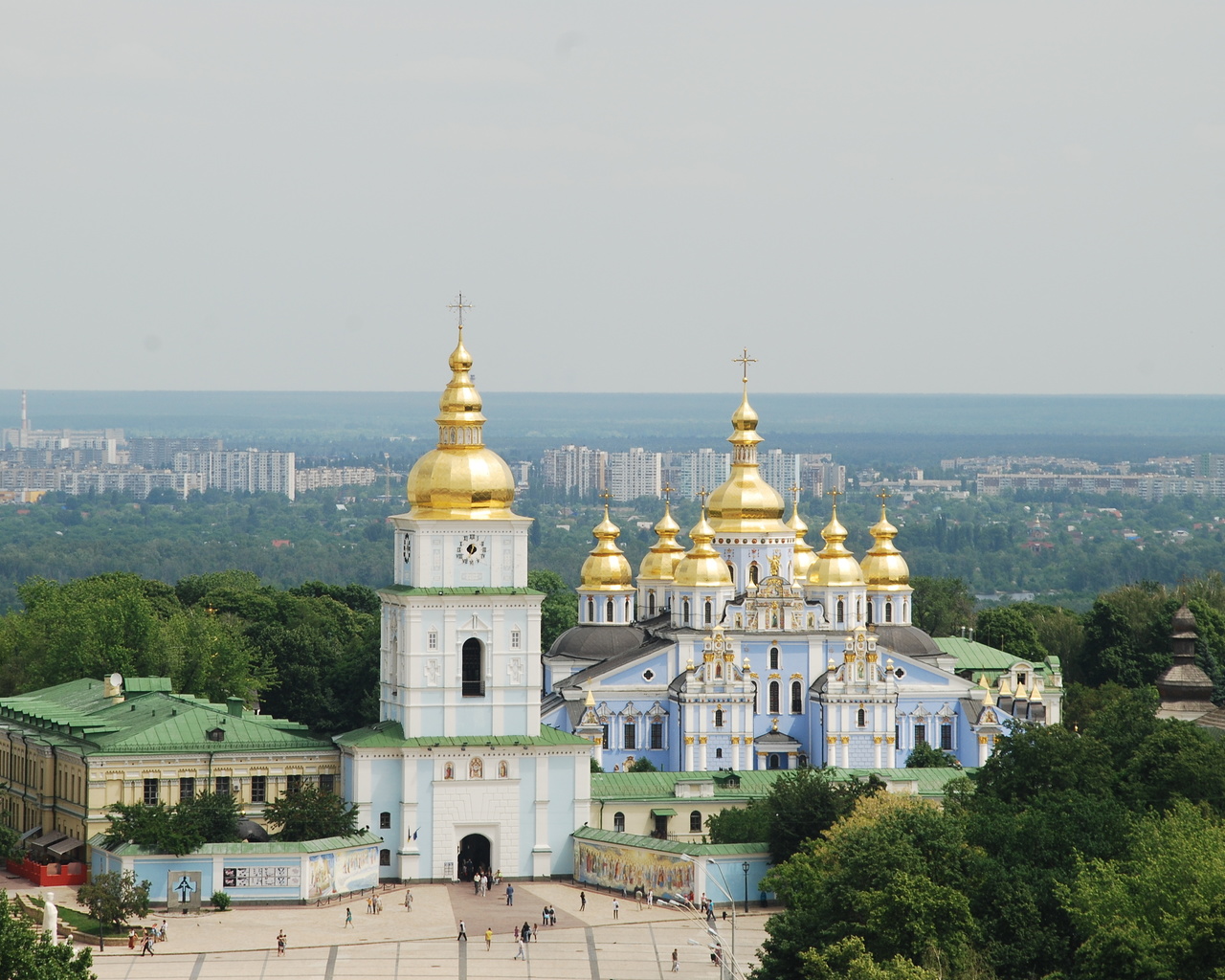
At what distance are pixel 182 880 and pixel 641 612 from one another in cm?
2154

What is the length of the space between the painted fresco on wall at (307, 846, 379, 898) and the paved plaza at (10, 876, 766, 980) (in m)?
0.34

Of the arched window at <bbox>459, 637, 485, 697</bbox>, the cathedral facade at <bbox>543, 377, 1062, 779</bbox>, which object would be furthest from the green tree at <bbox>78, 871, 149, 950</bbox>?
the cathedral facade at <bbox>543, 377, 1062, 779</bbox>

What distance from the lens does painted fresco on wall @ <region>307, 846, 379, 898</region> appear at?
44.7 meters

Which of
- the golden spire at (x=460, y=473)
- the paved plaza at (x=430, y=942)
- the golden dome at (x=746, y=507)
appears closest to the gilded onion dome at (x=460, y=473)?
the golden spire at (x=460, y=473)

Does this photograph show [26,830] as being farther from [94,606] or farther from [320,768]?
[94,606]

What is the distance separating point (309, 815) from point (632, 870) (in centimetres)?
552

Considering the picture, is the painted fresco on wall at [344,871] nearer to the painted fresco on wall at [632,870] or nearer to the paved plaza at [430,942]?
the paved plaza at [430,942]

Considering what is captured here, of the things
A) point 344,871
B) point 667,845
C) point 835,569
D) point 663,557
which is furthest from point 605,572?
point 344,871

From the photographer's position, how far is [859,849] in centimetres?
3788

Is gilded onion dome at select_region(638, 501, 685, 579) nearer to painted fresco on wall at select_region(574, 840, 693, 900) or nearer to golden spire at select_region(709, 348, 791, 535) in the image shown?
golden spire at select_region(709, 348, 791, 535)

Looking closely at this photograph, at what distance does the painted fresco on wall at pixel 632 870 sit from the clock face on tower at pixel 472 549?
5.35 metres

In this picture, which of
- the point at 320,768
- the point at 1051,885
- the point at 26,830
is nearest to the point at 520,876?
the point at 320,768

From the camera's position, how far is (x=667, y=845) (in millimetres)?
45500

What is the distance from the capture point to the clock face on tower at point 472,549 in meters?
48.4
